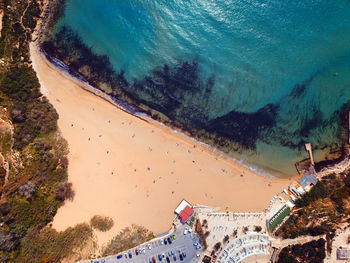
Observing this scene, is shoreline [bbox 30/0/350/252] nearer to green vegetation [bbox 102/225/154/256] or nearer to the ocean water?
green vegetation [bbox 102/225/154/256]

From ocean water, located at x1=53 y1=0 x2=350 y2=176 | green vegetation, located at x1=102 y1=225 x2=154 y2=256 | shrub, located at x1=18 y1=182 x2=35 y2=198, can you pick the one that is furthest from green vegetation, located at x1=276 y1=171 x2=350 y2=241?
shrub, located at x1=18 y1=182 x2=35 y2=198

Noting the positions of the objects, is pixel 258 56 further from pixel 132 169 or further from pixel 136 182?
pixel 136 182

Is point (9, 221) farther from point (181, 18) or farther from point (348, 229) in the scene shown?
point (348, 229)

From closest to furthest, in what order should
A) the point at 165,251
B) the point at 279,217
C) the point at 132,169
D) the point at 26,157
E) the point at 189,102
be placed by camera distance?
the point at 26,157 → the point at 165,251 → the point at 279,217 → the point at 132,169 → the point at 189,102

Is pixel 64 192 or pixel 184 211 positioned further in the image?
pixel 184 211

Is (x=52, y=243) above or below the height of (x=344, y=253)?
below

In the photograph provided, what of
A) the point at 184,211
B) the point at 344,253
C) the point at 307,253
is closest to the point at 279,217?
the point at 307,253
